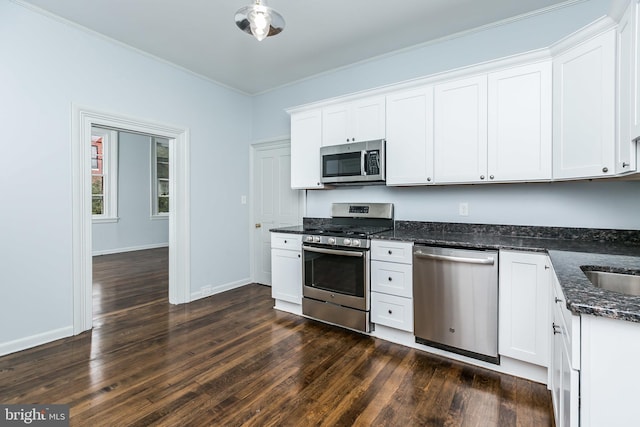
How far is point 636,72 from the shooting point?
1.59m

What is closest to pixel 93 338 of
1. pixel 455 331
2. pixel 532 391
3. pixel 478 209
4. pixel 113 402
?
pixel 113 402

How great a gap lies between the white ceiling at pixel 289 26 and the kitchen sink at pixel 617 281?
2233 mm

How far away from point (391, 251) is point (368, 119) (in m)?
1.39

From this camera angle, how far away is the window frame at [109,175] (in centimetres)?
666

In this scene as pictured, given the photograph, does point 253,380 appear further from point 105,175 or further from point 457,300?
point 105,175

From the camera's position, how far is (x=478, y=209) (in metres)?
2.88

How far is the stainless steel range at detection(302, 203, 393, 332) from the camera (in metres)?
2.86

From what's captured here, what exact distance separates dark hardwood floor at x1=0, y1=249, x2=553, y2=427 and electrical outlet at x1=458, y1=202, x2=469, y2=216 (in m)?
1.32

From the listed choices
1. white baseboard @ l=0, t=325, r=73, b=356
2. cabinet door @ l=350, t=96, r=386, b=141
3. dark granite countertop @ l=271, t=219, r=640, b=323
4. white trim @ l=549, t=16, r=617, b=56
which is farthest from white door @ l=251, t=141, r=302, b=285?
white trim @ l=549, t=16, r=617, b=56

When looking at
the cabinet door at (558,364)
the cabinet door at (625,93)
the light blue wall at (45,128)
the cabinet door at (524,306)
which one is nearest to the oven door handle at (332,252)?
the cabinet door at (524,306)

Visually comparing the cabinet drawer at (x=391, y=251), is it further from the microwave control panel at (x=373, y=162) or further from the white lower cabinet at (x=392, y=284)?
the microwave control panel at (x=373, y=162)

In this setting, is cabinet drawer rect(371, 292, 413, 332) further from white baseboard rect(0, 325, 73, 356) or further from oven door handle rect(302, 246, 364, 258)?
white baseboard rect(0, 325, 73, 356)

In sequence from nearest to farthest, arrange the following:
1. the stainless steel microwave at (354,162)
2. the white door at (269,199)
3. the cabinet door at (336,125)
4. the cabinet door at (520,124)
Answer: the cabinet door at (520,124) → the stainless steel microwave at (354,162) → the cabinet door at (336,125) → the white door at (269,199)

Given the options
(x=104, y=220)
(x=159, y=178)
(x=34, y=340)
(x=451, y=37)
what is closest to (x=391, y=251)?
(x=451, y=37)
